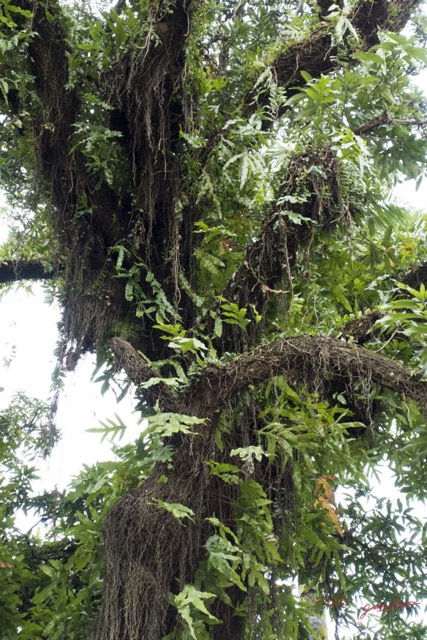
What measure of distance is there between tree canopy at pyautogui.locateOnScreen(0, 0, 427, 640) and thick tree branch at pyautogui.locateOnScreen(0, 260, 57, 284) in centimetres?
44

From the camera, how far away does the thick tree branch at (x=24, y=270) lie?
4.01 m

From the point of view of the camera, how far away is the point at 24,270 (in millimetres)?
4090

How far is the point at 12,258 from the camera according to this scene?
4.04 meters

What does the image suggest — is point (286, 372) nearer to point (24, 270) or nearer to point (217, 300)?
point (217, 300)

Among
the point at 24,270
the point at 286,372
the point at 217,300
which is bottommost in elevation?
the point at 286,372

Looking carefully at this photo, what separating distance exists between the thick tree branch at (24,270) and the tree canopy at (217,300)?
0.44 metres

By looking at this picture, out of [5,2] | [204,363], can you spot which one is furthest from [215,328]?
[5,2]

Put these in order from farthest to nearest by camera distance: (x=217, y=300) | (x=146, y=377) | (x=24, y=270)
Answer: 1. (x=24, y=270)
2. (x=217, y=300)
3. (x=146, y=377)

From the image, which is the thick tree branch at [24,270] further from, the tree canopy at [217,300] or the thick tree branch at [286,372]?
the thick tree branch at [286,372]

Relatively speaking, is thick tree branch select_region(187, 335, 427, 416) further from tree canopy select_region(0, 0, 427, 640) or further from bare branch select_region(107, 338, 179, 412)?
bare branch select_region(107, 338, 179, 412)

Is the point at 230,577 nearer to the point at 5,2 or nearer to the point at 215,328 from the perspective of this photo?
the point at 215,328

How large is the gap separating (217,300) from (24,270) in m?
1.70

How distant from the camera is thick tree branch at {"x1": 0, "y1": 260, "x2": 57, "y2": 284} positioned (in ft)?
13.1

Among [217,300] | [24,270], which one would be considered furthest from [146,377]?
[24,270]
